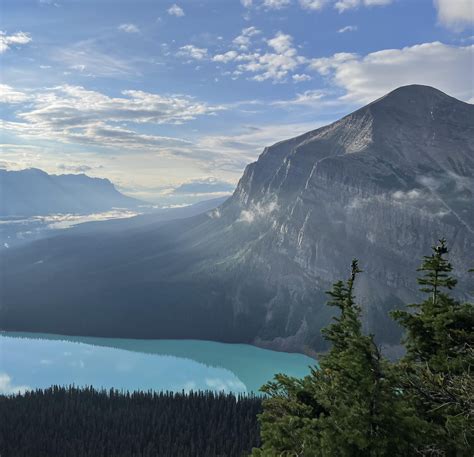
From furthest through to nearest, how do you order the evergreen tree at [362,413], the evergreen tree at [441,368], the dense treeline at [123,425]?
the dense treeline at [123,425]
the evergreen tree at [362,413]
the evergreen tree at [441,368]

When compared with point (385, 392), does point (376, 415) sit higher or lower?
lower

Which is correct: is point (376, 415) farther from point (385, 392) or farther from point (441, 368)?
point (441, 368)

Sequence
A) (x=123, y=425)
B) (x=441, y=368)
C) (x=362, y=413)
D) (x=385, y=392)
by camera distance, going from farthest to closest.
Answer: (x=123, y=425)
(x=441, y=368)
(x=385, y=392)
(x=362, y=413)

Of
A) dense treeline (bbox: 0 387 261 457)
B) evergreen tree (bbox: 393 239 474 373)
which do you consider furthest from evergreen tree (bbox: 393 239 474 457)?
dense treeline (bbox: 0 387 261 457)

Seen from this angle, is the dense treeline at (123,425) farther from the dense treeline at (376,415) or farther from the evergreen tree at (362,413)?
the evergreen tree at (362,413)

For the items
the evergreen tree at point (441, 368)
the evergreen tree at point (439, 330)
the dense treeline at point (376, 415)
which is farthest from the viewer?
the evergreen tree at point (439, 330)

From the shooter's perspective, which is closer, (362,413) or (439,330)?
(362,413)

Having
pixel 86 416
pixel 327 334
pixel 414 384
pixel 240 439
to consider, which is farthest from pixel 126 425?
pixel 414 384

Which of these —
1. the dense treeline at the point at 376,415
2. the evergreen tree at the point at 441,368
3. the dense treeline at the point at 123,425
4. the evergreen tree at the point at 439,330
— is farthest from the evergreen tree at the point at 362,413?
→ the dense treeline at the point at 123,425

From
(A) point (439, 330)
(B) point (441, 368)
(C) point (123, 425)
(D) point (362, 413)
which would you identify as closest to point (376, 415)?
(D) point (362, 413)

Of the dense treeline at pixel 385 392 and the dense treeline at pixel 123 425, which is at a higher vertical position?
the dense treeline at pixel 385 392
